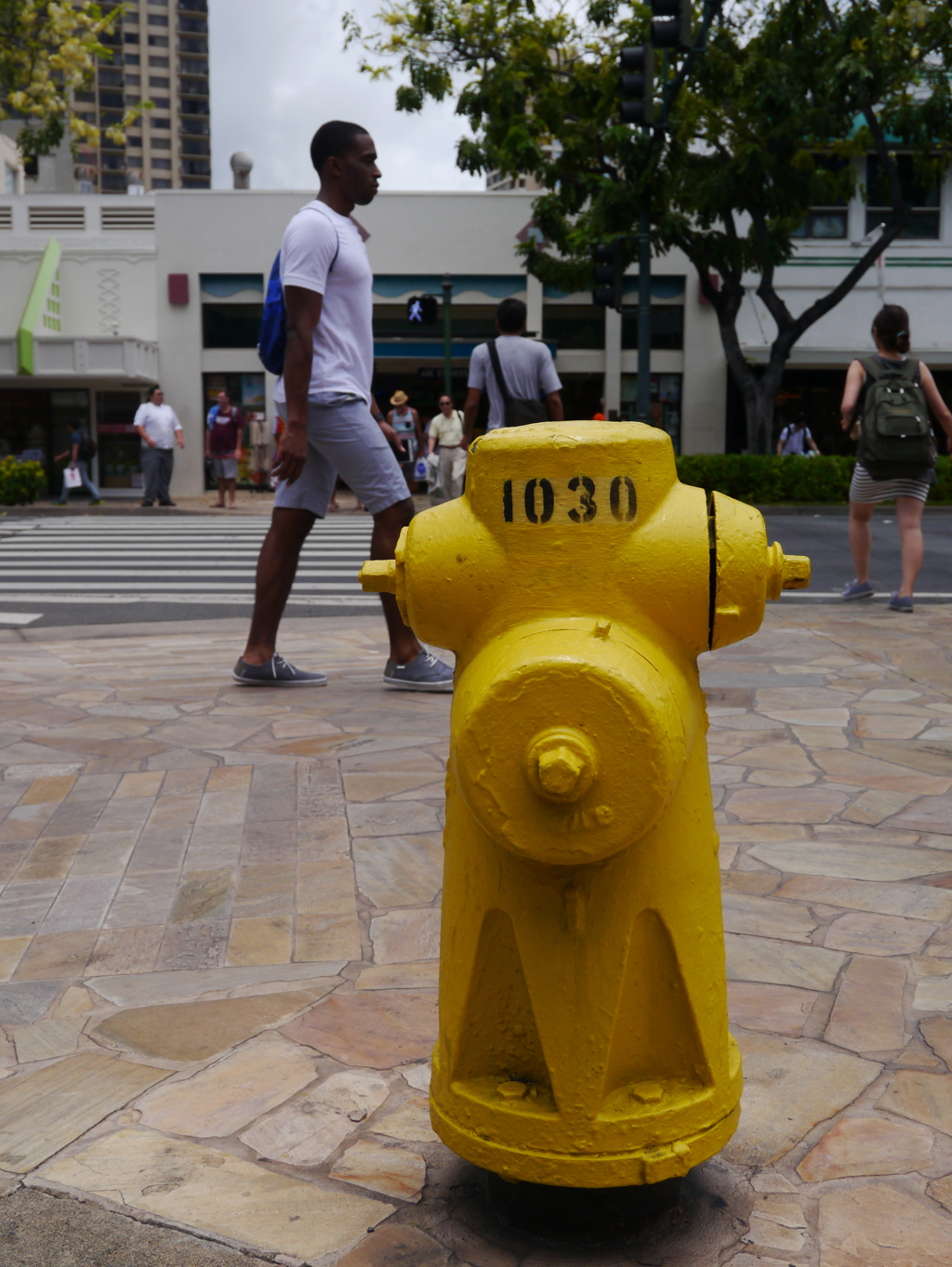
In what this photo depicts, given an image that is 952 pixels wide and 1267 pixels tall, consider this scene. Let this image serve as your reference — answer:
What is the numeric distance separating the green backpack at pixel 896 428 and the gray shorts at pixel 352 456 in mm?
3576

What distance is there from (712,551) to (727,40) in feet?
71.5

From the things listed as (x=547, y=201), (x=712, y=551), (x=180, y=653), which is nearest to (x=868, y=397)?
(x=180, y=653)

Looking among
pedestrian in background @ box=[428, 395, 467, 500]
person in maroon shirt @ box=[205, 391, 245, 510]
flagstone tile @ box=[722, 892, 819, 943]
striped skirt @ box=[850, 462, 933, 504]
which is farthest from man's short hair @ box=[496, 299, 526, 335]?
person in maroon shirt @ box=[205, 391, 245, 510]

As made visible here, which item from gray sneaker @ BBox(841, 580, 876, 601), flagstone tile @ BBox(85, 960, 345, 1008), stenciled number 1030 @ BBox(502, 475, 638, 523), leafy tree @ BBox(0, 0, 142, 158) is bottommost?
gray sneaker @ BBox(841, 580, 876, 601)

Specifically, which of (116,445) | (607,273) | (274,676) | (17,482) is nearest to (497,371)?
(274,676)

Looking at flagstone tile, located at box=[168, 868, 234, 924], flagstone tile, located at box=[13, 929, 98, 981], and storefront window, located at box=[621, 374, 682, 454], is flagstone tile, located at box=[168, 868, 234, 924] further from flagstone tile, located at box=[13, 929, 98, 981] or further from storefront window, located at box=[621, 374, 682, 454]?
storefront window, located at box=[621, 374, 682, 454]

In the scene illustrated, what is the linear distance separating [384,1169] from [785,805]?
213 centimetres

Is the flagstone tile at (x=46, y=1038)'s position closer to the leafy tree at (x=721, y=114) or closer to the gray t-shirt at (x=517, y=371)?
the gray t-shirt at (x=517, y=371)

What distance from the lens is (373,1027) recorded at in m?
2.37

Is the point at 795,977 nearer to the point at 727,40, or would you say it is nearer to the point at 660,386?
the point at 727,40

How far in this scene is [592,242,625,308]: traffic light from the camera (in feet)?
49.3

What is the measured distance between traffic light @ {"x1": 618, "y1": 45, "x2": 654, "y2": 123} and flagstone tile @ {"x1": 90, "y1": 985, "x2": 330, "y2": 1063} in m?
11.8

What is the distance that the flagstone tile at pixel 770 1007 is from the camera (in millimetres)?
2377

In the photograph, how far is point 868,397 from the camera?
7.53 meters
